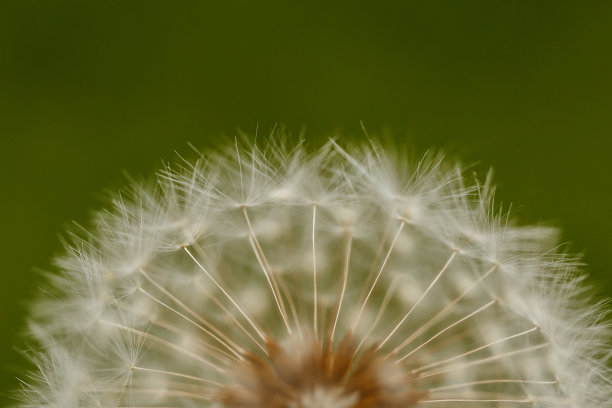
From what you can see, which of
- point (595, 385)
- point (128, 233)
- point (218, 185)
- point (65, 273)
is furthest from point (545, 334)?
point (65, 273)

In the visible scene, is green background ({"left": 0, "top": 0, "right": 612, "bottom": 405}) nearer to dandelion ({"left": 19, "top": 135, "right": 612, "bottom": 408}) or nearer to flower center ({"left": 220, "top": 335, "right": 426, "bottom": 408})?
dandelion ({"left": 19, "top": 135, "right": 612, "bottom": 408})

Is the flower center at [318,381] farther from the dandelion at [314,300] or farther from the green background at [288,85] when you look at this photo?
the green background at [288,85]

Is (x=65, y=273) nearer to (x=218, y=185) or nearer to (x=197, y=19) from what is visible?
(x=218, y=185)

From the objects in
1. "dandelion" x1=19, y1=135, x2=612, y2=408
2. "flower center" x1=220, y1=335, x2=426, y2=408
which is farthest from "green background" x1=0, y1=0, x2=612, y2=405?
"flower center" x1=220, y1=335, x2=426, y2=408

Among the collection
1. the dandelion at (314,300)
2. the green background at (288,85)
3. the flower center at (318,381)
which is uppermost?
the green background at (288,85)

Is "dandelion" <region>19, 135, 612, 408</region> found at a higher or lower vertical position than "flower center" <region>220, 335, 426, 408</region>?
higher

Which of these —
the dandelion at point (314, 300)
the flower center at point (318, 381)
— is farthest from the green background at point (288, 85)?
the flower center at point (318, 381)

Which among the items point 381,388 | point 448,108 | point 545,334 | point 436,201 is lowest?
point 381,388
